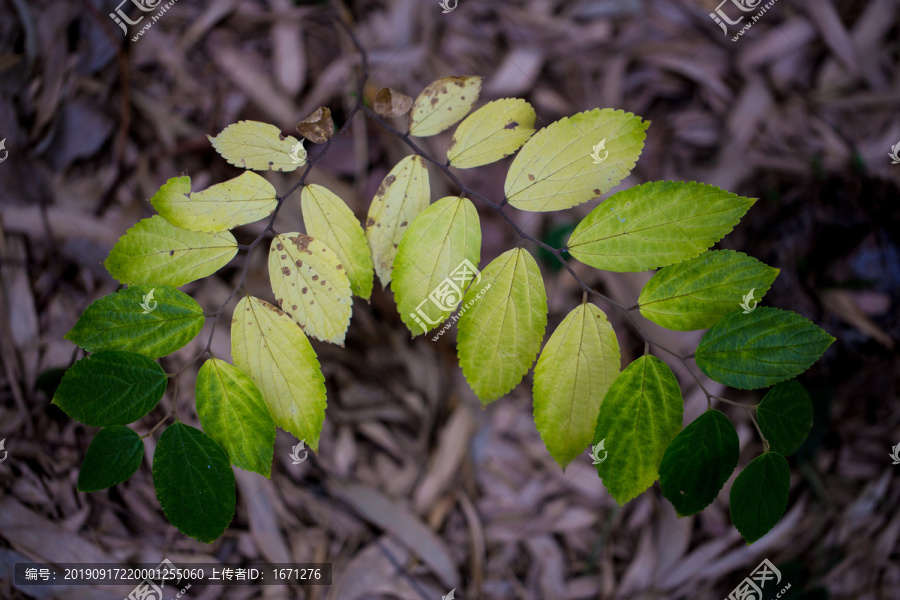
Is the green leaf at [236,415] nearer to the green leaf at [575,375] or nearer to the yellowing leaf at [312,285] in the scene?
the yellowing leaf at [312,285]

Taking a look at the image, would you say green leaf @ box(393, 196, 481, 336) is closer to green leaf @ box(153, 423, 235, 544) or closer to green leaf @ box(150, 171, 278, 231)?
green leaf @ box(150, 171, 278, 231)

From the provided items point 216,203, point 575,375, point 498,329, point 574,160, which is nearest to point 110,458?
point 216,203

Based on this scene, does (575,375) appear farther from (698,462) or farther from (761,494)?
(761,494)

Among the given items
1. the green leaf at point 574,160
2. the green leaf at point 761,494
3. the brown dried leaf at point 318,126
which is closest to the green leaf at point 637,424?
the green leaf at point 761,494

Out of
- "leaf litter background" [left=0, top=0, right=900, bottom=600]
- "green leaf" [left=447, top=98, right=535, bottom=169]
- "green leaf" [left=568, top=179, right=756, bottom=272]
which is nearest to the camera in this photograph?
"green leaf" [left=568, top=179, right=756, bottom=272]

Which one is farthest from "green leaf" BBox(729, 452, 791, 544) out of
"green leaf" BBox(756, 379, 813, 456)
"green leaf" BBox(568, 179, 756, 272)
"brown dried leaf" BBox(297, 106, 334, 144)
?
"brown dried leaf" BBox(297, 106, 334, 144)

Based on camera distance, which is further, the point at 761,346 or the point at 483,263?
the point at 483,263
